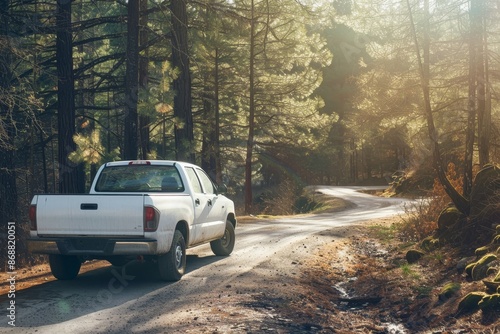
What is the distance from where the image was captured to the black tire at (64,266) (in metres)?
11.7

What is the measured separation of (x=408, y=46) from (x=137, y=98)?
902 centimetres

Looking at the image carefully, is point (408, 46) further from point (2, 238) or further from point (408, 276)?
point (2, 238)

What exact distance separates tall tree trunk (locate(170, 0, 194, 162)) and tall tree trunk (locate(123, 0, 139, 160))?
6.05 ft

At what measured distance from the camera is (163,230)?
36.1 ft

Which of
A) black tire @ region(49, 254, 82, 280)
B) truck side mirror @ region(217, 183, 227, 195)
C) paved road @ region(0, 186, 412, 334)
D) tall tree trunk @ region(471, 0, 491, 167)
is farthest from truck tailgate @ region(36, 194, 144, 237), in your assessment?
tall tree trunk @ region(471, 0, 491, 167)

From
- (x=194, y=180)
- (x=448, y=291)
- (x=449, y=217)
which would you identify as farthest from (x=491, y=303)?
(x=449, y=217)

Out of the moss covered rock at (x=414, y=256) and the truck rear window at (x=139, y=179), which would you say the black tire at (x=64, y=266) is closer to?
the truck rear window at (x=139, y=179)

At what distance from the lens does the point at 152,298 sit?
1012 cm

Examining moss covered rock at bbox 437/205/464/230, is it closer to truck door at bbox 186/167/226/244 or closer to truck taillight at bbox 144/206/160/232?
truck door at bbox 186/167/226/244

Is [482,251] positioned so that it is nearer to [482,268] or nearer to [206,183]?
[482,268]

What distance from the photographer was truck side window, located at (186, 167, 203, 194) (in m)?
13.2

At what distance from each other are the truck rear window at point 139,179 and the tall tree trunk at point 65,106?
33.0 feet

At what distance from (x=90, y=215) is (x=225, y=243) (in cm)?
502

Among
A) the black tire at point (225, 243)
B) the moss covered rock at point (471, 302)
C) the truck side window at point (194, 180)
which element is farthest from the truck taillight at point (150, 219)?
the moss covered rock at point (471, 302)
